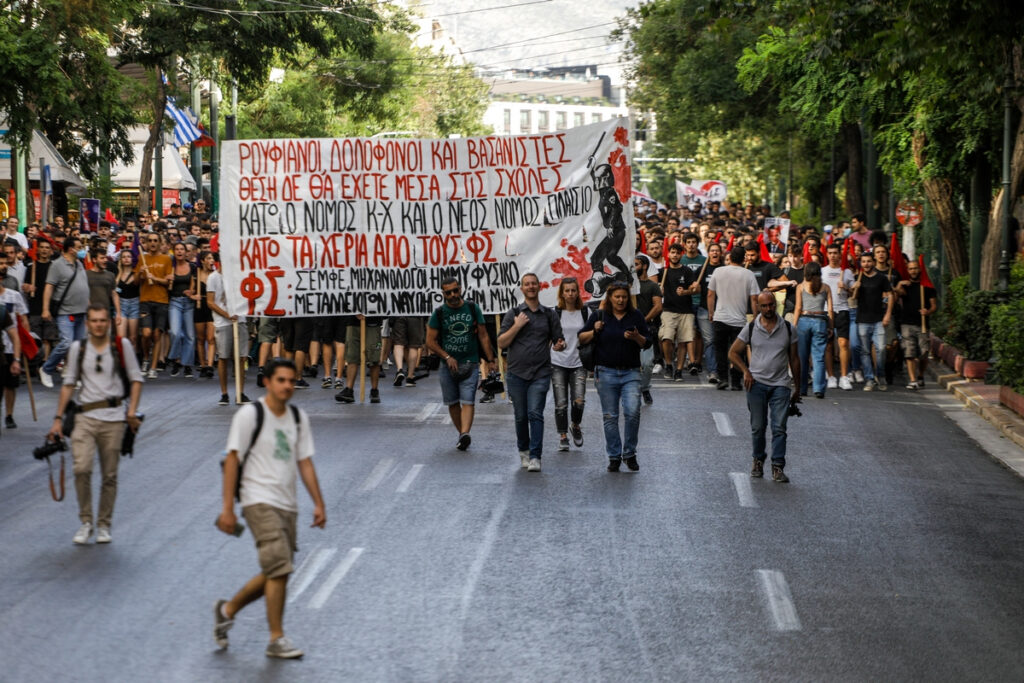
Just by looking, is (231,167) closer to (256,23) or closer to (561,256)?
(561,256)

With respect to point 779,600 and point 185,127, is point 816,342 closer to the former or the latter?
point 779,600

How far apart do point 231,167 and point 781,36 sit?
11.8 meters

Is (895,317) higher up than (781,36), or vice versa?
(781,36)

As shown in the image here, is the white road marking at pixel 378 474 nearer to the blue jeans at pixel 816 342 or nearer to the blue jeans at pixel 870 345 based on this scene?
the blue jeans at pixel 816 342

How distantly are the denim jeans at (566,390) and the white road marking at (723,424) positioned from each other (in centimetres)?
189

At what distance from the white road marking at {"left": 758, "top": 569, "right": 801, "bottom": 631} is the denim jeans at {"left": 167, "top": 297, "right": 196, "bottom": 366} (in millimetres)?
12451

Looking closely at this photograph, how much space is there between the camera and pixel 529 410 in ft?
45.6

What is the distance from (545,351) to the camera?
14172 mm

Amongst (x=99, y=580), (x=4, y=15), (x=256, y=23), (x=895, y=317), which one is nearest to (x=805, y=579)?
(x=99, y=580)

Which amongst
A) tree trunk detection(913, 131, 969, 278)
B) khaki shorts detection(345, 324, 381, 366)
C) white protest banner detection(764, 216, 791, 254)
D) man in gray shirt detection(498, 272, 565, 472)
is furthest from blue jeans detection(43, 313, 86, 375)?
tree trunk detection(913, 131, 969, 278)

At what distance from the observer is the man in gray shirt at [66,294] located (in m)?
18.9

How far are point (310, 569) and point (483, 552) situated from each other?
1206mm

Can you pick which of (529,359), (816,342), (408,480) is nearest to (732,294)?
(816,342)

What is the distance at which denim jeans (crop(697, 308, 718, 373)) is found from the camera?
2028cm
